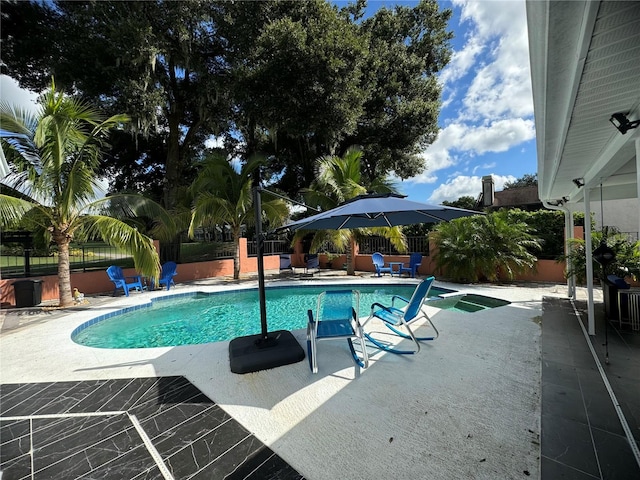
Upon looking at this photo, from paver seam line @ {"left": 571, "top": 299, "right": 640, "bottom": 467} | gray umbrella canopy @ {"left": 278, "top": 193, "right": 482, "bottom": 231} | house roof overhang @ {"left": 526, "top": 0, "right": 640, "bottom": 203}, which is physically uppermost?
house roof overhang @ {"left": 526, "top": 0, "right": 640, "bottom": 203}

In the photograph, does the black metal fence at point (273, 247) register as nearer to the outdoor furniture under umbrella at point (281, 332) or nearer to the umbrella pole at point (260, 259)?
A: the outdoor furniture under umbrella at point (281, 332)

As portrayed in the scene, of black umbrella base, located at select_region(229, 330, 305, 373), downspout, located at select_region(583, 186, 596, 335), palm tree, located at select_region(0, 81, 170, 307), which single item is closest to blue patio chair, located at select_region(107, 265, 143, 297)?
palm tree, located at select_region(0, 81, 170, 307)

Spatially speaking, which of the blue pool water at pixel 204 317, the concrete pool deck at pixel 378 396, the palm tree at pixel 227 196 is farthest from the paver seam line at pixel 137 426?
the palm tree at pixel 227 196

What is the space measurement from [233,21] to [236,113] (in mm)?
3780

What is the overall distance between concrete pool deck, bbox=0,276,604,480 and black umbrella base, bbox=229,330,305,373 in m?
0.10

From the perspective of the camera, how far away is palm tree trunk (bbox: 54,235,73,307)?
302 inches

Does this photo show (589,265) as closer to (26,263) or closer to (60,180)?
(60,180)

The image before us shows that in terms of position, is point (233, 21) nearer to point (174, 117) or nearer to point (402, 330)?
point (174, 117)

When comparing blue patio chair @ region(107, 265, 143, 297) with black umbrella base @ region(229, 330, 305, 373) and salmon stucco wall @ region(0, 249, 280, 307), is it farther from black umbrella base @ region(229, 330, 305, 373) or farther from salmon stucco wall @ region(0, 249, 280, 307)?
black umbrella base @ region(229, 330, 305, 373)

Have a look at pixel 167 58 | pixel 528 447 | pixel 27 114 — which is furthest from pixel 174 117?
pixel 528 447

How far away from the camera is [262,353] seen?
3875 mm

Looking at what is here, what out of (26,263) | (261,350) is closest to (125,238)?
(26,263)

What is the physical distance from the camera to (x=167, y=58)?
41.6 ft

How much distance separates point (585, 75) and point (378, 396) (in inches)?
132
